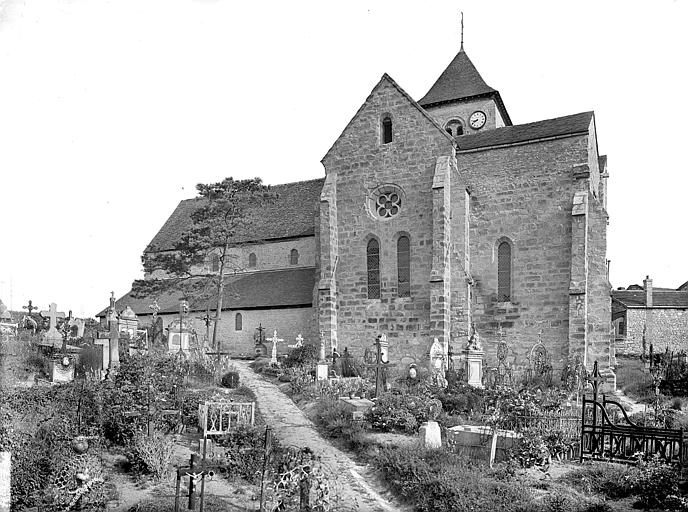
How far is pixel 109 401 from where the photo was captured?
13.2 meters

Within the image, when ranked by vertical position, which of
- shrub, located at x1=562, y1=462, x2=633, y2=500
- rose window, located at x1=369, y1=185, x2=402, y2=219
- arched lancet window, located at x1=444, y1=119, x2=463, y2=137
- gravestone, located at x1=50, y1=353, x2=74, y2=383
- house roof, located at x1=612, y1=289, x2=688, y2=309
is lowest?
shrub, located at x1=562, y1=462, x2=633, y2=500

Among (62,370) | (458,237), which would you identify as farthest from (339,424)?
(458,237)

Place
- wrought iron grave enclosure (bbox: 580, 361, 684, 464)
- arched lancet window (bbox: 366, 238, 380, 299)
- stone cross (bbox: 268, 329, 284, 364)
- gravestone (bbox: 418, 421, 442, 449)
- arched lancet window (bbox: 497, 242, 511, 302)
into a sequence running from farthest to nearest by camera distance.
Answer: arched lancet window (bbox: 366, 238, 380, 299)
stone cross (bbox: 268, 329, 284, 364)
arched lancet window (bbox: 497, 242, 511, 302)
gravestone (bbox: 418, 421, 442, 449)
wrought iron grave enclosure (bbox: 580, 361, 684, 464)

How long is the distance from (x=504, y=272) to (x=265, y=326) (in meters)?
11.9

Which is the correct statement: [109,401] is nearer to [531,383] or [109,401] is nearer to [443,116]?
[531,383]

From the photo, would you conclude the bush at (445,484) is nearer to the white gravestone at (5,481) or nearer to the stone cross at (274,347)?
the white gravestone at (5,481)

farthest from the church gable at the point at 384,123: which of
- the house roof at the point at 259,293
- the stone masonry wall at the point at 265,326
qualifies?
the stone masonry wall at the point at 265,326

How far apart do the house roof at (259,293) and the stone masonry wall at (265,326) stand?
340 millimetres

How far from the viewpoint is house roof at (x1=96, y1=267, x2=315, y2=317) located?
2982 centimetres

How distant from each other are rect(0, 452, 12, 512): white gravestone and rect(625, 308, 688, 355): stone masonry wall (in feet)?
132

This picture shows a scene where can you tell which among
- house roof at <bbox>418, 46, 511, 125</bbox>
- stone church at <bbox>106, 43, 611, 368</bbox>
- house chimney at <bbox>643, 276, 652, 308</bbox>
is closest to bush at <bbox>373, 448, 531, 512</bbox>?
stone church at <bbox>106, 43, 611, 368</bbox>

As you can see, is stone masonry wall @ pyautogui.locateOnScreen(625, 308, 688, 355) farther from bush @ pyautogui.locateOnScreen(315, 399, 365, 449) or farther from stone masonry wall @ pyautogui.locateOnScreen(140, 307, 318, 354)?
bush @ pyautogui.locateOnScreen(315, 399, 365, 449)

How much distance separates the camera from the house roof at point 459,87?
34.8 metres

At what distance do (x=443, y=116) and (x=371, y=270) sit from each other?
13.8 metres
